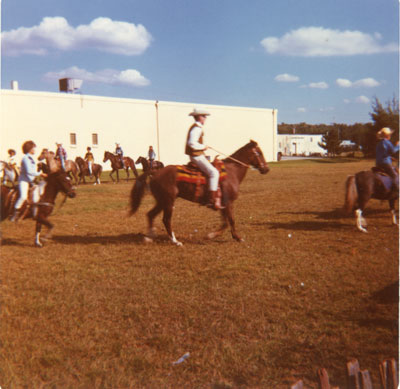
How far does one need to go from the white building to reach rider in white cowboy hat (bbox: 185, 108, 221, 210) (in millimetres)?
71186

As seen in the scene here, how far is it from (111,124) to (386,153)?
29445 millimetres

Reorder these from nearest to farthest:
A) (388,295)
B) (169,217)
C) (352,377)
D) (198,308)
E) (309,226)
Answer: (352,377) → (198,308) → (388,295) → (169,217) → (309,226)

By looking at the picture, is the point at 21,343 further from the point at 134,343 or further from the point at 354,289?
the point at 354,289

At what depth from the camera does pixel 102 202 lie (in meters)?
14.8

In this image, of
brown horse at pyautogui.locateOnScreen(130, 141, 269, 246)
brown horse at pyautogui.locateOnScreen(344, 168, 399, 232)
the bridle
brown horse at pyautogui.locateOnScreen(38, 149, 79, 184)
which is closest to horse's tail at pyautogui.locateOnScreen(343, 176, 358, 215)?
brown horse at pyautogui.locateOnScreen(344, 168, 399, 232)

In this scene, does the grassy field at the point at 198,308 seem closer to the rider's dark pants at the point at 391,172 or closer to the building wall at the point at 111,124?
the rider's dark pants at the point at 391,172

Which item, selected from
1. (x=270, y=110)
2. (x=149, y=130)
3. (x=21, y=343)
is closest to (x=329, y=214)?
(x=21, y=343)

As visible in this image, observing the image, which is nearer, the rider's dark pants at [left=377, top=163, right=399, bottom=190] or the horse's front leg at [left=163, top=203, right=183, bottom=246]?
the horse's front leg at [left=163, top=203, right=183, bottom=246]

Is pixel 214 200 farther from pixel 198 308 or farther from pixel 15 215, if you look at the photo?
pixel 15 215

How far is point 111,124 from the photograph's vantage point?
115ft

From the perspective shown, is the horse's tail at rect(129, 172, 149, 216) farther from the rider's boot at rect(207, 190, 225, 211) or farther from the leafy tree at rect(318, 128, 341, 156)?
the leafy tree at rect(318, 128, 341, 156)

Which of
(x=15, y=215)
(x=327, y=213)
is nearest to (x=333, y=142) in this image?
(x=327, y=213)

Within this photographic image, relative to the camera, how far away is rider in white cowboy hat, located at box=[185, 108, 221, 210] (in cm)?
738

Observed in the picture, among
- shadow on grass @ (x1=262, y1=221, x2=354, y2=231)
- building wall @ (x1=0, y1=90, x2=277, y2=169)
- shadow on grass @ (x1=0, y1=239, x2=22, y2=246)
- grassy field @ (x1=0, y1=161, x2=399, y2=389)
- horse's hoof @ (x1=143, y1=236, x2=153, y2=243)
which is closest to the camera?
grassy field @ (x1=0, y1=161, x2=399, y2=389)
